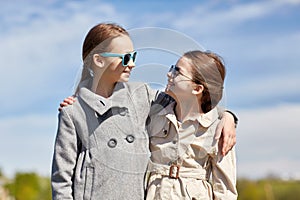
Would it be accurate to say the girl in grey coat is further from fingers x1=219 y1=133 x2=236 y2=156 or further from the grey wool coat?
fingers x1=219 y1=133 x2=236 y2=156

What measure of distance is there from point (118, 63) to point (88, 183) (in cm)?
54

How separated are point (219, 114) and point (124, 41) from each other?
56 cm

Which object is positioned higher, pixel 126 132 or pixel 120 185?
pixel 126 132

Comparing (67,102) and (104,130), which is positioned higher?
(67,102)

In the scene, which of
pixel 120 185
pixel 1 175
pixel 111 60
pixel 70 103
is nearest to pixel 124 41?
pixel 111 60

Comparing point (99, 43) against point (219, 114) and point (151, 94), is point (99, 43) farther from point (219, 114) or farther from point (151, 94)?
point (219, 114)

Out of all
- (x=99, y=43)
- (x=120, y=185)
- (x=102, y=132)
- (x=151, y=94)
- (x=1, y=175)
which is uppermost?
(x=1, y=175)

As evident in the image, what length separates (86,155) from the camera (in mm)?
3119

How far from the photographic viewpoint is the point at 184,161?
318 cm

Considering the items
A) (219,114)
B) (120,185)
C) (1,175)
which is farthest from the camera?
(1,175)

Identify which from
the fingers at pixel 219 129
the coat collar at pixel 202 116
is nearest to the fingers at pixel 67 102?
the coat collar at pixel 202 116

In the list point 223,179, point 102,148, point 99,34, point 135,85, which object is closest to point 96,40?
point 99,34

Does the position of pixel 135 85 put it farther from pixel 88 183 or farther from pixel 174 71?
pixel 88 183

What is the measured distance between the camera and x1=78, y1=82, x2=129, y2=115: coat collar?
10.3ft
